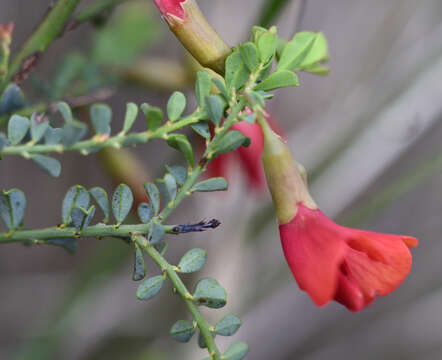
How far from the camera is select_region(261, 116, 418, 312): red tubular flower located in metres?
0.33

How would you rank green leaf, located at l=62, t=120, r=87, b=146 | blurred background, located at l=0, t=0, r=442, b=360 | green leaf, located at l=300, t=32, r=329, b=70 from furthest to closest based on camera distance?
blurred background, located at l=0, t=0, r=442, b=360, green leaf, located at l=300, t=32, r=329, b=70, green leaf, located at l=62, t=120, r=87, b=146

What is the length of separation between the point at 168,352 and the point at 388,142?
0.66 metres

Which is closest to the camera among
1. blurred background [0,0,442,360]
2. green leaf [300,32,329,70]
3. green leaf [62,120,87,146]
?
green leaf [62,120,87,146]

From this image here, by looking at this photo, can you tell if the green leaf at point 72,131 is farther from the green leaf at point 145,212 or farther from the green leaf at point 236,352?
the green leaf at point 236,352

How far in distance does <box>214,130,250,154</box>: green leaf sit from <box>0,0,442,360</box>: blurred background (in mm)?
265

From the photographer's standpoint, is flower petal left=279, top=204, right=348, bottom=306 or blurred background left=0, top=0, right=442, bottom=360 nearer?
flower petal left=279, top=204, right=348, bottom=306

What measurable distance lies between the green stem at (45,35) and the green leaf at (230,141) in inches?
5.9

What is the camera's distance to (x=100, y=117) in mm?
304

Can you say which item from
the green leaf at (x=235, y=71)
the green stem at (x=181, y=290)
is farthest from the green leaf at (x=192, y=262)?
the green leaf at (x=235, y=71)

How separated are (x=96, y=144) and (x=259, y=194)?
0.45 meters

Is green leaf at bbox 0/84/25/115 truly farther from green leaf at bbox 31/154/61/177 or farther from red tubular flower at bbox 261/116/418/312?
red tubular flower at bbox 261/116/418/312

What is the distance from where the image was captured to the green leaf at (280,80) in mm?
330

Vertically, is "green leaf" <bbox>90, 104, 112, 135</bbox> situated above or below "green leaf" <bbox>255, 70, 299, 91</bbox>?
above

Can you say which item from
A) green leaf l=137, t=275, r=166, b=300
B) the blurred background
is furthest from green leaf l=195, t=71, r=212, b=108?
the blurred background
